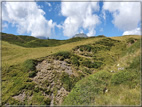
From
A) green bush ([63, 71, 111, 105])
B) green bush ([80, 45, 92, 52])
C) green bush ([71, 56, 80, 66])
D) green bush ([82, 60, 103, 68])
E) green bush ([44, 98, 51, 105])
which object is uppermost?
green bush ([80, 45, 92, 52])

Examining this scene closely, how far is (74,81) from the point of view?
16.5 metres

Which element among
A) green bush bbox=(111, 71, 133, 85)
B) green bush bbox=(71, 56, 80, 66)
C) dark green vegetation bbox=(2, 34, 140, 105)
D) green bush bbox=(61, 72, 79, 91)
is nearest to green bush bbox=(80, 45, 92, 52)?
dark green vegetation bbox=(2, 34, 140, 105)

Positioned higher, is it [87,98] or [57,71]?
[57,71]

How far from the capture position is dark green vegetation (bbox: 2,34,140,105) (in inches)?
376

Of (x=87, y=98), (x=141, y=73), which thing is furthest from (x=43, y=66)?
(x=141, y=73)

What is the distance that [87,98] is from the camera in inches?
396

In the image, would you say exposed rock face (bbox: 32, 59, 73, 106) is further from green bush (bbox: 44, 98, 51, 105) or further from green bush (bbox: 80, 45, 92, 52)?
green bush (bbox: 80, 45, 92, 52)

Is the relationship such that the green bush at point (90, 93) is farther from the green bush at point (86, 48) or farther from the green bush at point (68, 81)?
the green bush at point (86, 48)

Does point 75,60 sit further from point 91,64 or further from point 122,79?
point 122,79

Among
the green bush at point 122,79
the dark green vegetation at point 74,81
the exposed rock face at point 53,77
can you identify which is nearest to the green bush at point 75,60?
the dark green vegetation at point 74,81

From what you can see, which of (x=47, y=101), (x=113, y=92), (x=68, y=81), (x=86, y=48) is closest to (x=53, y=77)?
(x=68, y=81)

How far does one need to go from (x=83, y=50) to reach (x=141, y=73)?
18.1 metres

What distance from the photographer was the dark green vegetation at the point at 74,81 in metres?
9.54

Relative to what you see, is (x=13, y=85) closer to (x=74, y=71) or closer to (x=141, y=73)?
(x=74, y=71)
